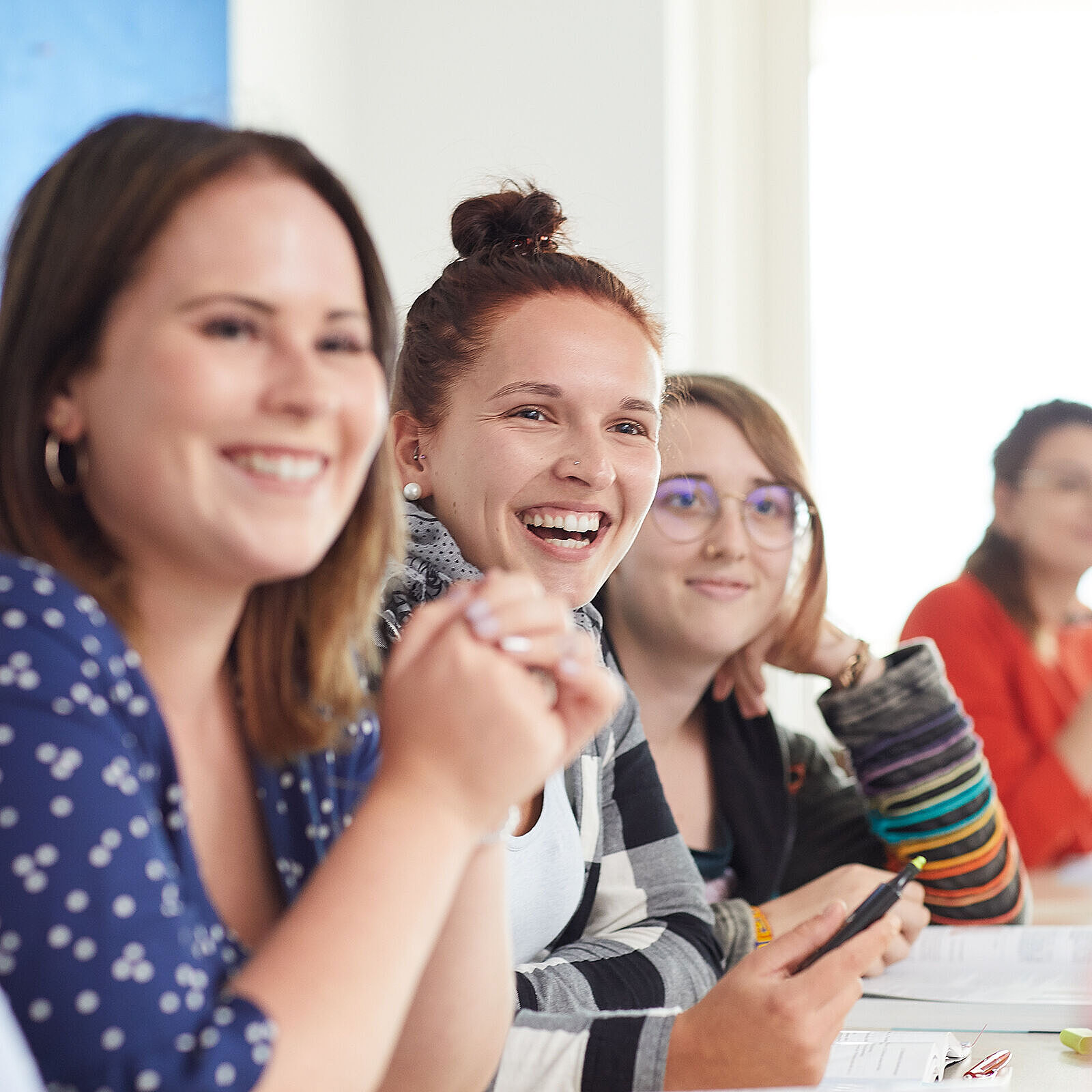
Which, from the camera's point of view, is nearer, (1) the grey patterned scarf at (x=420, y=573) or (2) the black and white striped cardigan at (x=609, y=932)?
(2) the black and white striped cardigan at (x=609, y=932)

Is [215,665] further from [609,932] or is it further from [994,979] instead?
[994,979]

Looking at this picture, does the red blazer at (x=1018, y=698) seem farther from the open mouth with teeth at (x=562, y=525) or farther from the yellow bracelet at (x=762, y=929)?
the open mouth with teeth at (x=562, y=525)

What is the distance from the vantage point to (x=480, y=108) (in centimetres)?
257

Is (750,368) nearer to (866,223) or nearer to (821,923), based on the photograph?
(866,223)

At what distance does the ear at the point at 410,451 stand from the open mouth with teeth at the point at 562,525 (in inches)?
4.2

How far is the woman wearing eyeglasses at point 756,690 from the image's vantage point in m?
1.53

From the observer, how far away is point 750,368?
2.94 m

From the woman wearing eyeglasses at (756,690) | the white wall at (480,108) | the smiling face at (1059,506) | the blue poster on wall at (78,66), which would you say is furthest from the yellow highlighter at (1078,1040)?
the white wall at (480,108)

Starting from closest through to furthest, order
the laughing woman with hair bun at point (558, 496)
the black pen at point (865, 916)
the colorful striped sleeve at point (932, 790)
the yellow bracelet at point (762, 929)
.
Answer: the black pen at point (865, 916)
the laughing woman with hair bun at point (558, 496)
the yellow bracelet at point (762, 929)
the colorful striped sleeve at point (932, 790)

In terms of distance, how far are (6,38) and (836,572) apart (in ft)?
6.51

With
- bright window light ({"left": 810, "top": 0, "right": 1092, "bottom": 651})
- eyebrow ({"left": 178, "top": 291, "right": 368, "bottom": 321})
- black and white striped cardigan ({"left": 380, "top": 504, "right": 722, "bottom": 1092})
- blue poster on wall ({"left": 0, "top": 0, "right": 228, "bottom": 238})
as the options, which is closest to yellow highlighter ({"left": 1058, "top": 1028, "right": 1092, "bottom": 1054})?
black and white striped cardigan ({"left": 380, "top": 504, "right": 722, "bottom": 1092})

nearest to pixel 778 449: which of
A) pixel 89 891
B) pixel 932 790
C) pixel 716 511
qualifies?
pixel 716 511

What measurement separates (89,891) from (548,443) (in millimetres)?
761

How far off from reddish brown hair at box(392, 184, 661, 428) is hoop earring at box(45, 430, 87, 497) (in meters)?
0.63
